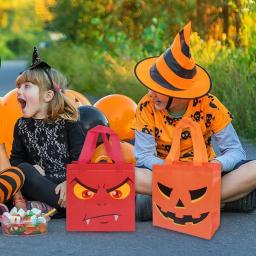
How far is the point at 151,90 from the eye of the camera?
5.50 m

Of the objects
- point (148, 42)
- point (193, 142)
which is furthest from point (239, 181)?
point (148, 42)

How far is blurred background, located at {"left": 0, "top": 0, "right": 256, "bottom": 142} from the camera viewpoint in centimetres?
1052

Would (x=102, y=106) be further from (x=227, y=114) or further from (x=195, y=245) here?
(x=195, y=245)

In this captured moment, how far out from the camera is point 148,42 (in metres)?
17.5

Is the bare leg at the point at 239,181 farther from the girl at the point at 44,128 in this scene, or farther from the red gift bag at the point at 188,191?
the girl at the point at 44,128

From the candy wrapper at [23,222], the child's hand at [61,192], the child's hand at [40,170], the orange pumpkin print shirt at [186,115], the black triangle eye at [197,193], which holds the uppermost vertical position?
the orange pumpkin print shirt at [186,115]

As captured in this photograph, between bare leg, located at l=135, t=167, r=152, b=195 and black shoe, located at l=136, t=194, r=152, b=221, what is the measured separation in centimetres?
5

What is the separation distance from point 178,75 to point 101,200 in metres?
0.92

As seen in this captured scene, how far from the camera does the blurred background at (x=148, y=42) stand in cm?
1052

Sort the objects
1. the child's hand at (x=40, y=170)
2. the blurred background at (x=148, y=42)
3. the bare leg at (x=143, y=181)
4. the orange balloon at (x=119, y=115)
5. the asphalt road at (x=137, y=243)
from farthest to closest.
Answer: the blurred background at (x=148, y=42) < the orange balloon at (x=119, y=115) < the child's hand at (x=40, y=170) < the bare leg at (x=143, y=181) < the asphalt road at (x=137, y=243)

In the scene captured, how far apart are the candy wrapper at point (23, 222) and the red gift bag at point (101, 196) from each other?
0.17 meters

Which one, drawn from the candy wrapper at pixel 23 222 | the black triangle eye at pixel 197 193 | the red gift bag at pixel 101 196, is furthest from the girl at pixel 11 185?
the black triangle eye at pixel 197 193

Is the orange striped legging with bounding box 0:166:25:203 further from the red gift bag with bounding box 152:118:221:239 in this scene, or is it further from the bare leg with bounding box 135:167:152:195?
the red gift bag with bounding box 152:118:221:239

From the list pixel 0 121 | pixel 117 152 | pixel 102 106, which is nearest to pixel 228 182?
pixel 117 152
